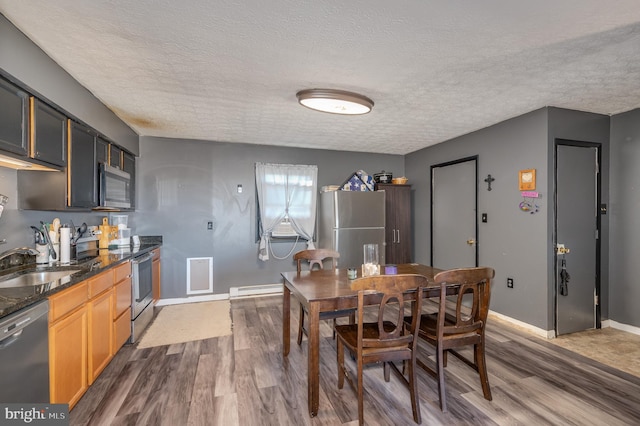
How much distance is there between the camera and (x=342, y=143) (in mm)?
4609

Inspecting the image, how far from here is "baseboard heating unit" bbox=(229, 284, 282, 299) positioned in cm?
448

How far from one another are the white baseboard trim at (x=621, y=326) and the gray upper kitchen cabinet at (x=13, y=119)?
5558mm

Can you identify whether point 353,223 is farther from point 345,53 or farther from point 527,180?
point 345,53

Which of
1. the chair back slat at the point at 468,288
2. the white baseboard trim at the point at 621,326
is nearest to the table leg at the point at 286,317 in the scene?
the chair back slat at the point at 468,288

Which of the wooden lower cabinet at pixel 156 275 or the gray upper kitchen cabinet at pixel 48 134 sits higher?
the gray upper kitchen cabinet at pixel 48 134

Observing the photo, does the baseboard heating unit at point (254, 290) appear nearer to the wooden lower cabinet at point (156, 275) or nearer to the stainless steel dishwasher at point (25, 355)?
the wooden lower cabinet at point (156, 275)

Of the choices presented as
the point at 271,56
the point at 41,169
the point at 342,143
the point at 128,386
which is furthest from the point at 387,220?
the point at 41,169

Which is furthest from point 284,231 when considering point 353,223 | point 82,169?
point 82,169

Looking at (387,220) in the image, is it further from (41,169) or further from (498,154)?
(41,169)

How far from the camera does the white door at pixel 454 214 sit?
4023mm

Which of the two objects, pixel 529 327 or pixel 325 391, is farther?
pixel 529 327

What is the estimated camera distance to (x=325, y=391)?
216 cm

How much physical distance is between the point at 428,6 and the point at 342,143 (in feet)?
10.1

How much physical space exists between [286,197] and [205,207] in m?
1.24
